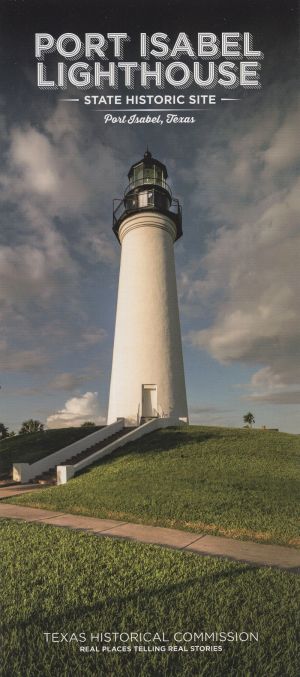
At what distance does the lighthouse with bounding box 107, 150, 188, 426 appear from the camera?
1978 centimetres

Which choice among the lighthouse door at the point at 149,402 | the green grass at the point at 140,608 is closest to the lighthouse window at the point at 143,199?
the lighthouse door at the point at 149,402

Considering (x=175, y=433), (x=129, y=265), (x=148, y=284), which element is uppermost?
(x=129, y=265)

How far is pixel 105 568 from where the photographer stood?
469 cm

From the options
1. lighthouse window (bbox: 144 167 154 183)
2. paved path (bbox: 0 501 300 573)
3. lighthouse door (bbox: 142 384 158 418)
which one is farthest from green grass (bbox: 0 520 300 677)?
lighthouse window (bbox: 144 167 154 183)

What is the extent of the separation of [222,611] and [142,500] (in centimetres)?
512

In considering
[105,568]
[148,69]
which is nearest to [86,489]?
[105,568]

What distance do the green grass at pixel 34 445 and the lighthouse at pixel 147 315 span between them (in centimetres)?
264

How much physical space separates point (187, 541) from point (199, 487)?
3.51 m

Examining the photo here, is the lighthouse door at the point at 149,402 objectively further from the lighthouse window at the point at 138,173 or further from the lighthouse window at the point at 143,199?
the lighthouse window at the point at 138,173

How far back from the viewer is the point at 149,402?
19781mm

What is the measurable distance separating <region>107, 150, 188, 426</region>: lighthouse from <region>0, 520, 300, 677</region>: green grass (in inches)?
564

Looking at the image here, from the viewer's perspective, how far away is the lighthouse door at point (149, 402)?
19.6 metres

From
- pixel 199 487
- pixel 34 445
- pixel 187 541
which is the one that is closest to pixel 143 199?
pixel 34 445

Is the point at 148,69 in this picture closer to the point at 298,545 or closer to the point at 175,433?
the point at 298,545
